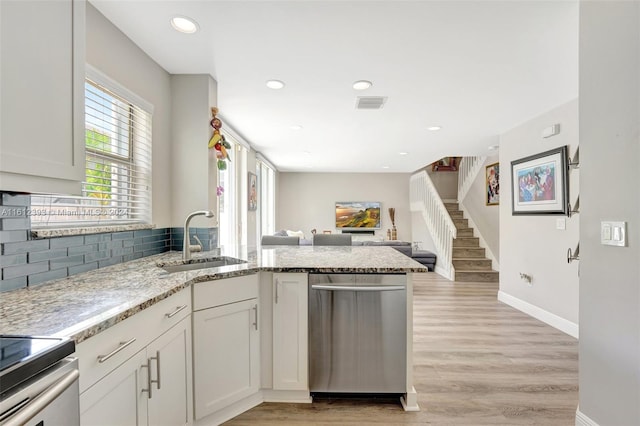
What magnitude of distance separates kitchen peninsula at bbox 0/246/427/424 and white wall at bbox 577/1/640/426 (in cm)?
87

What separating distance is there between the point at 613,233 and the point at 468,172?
5.94m

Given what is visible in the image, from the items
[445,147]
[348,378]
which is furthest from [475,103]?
[348,378]

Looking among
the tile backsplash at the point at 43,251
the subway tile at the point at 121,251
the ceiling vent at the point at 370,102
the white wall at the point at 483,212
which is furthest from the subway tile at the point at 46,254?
the white wall at the point at 483,212

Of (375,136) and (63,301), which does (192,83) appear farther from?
(375,136)

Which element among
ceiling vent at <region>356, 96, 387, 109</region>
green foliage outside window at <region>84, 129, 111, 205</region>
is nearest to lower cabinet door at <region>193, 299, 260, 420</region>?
green foliage outside window at <region>84, 129, 111, 205</region>

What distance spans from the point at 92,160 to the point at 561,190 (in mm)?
4108

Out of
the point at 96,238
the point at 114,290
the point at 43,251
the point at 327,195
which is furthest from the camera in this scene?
the point at 327,195

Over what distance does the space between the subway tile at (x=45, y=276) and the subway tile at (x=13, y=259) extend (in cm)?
8

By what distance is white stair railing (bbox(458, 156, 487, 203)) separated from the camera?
6.48m

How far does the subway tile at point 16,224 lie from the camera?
124 centimetres

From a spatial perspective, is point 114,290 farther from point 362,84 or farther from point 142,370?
point 362,84

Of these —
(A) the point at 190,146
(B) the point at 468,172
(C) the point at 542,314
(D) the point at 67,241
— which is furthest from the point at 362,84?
(B) the point at 468,172

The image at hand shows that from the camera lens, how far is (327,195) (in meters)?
8.59

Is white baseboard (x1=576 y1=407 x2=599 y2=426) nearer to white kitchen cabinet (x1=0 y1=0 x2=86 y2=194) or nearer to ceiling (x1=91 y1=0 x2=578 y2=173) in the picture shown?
ceiling (x1=91 y1=0 x2=578 y2=173)
